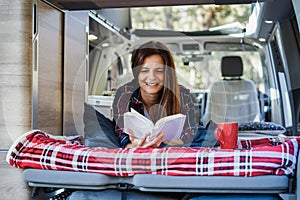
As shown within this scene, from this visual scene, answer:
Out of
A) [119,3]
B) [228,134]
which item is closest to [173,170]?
[228,134]

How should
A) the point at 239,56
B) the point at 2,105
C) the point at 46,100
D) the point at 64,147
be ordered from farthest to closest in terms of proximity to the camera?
1. the point at 239,56
2. the point at 46,100
3. the point at 2,105
4. the point at 64,147

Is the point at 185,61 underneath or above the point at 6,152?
above

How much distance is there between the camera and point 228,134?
1826mm

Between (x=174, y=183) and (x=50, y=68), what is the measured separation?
847 mm

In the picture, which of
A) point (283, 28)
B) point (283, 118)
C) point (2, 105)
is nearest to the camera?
point (2, 105)

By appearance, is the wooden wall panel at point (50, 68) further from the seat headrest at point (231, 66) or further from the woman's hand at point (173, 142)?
the seat headrest at point (231, 66)

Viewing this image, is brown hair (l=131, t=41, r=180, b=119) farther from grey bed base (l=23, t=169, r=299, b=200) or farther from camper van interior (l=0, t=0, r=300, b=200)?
grey bed base (l=23, t=169, r=299, b=200)

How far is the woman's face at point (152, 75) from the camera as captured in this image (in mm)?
1986

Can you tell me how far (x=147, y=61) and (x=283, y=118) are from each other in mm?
2181

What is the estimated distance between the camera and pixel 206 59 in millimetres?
4523

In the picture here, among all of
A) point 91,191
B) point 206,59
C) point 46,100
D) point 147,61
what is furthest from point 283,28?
point 91,191

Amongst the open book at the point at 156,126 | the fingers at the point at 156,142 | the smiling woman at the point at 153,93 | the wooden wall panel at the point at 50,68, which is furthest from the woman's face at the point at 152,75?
the wooden wall panel at the point at 50,68

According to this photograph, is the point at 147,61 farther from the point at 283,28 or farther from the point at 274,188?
the point at 283,28

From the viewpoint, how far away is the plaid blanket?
1.48 metres
